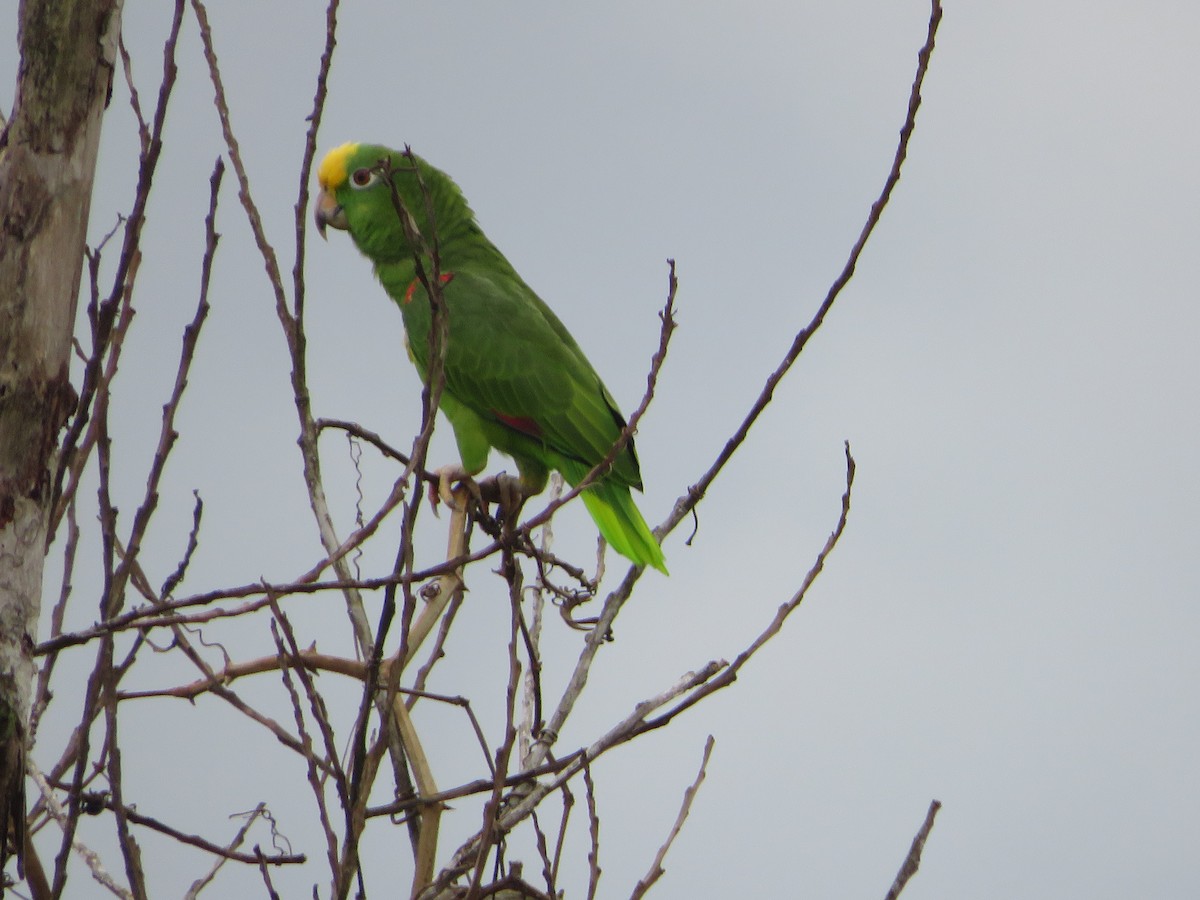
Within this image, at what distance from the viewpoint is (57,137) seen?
1736 mm

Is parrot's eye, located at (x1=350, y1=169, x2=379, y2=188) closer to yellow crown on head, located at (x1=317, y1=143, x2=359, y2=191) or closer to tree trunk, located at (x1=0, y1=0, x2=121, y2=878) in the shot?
yellow crown on head, located at (x1=317, y1=143, x2=359, y2=191)

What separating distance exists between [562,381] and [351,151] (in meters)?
1.41

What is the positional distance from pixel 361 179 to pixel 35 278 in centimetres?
313

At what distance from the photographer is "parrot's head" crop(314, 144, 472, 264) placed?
4574mm

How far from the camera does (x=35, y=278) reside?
1686mm

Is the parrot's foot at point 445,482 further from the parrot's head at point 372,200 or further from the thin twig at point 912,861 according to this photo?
the thin twig at point 912,861

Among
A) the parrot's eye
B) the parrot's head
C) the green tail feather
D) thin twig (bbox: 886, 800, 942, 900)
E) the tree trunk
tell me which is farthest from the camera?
the parrot's eye

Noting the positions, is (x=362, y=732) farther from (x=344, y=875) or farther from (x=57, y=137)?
(x=57, y=137)

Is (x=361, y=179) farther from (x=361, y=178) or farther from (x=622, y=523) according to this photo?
(x=622, y=523)

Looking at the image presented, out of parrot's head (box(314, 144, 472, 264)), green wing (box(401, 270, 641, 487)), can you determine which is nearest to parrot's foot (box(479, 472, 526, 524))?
green wing (box(401, 270, 641, 487))

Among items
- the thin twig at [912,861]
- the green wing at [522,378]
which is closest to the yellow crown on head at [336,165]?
the green wing at [522,378]

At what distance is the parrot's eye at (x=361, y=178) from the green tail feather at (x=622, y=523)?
1720 millimetres

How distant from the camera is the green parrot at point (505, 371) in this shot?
399 centimetres

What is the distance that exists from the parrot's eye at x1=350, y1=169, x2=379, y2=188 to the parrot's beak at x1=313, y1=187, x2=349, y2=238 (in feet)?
0.50
